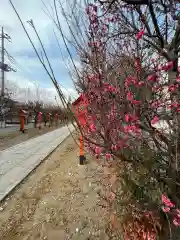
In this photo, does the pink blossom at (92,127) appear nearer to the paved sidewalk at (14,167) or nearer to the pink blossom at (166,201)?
the pink blossom at (166,201)

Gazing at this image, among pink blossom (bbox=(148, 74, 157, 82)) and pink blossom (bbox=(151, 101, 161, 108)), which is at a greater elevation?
pink blossom (bbox=(148, 74, 157, 82))

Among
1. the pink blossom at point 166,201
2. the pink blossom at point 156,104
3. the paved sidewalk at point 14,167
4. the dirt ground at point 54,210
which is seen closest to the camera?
the pink blossom at point 166,201

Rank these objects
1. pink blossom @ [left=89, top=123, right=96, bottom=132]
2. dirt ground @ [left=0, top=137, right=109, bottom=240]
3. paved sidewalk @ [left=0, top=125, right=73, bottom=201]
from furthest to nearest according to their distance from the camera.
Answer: paved sidewalk @ [left=0, top=125, right=73, bottom=201] → dirt ground @ [left=0, top=137, right=109, bottom=240] → pink blossom @ [left=89, top=123, right=96, bottom=132]

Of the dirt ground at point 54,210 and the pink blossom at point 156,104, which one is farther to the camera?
the dirt ground at point 54,210

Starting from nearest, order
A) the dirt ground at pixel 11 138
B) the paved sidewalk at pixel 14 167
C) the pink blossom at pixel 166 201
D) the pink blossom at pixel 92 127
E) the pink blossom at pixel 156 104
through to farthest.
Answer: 1. the pink blossom at pixel 166 201
2. the pink blossom at pixel 92 127
3. the pink blossom at pixel 156 104
4. the paved sidewalk at pixel 14 167
5. the dirt ground at pixel 11 138

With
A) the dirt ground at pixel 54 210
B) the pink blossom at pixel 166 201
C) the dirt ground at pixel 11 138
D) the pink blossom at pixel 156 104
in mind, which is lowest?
the dirt ground at pixel 54 210

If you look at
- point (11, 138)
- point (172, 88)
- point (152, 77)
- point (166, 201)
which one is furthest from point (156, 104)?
point (11, 138)

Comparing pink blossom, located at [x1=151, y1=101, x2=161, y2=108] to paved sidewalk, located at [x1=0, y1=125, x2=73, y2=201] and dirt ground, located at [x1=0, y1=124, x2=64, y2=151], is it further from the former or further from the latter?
dirt ground, located at [x1=0, y1=124, x2=64, y2=151]

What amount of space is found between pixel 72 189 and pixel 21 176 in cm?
186

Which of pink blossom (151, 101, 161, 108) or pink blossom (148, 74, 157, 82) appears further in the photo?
pink blossom (151, 101, 161, 108)

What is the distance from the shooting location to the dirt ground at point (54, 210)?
15.8ft


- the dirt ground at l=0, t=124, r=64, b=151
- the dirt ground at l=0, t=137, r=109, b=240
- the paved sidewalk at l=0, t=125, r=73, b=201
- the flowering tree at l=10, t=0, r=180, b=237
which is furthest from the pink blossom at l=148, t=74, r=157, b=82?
the dirt ground at l=0, t=124, r=64, b=151

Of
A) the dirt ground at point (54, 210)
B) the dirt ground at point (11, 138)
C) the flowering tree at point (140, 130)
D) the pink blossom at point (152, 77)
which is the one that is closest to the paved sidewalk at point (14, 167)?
the dirt ground at point (54, 210)

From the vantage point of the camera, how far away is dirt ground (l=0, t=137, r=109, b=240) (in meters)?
4.81
